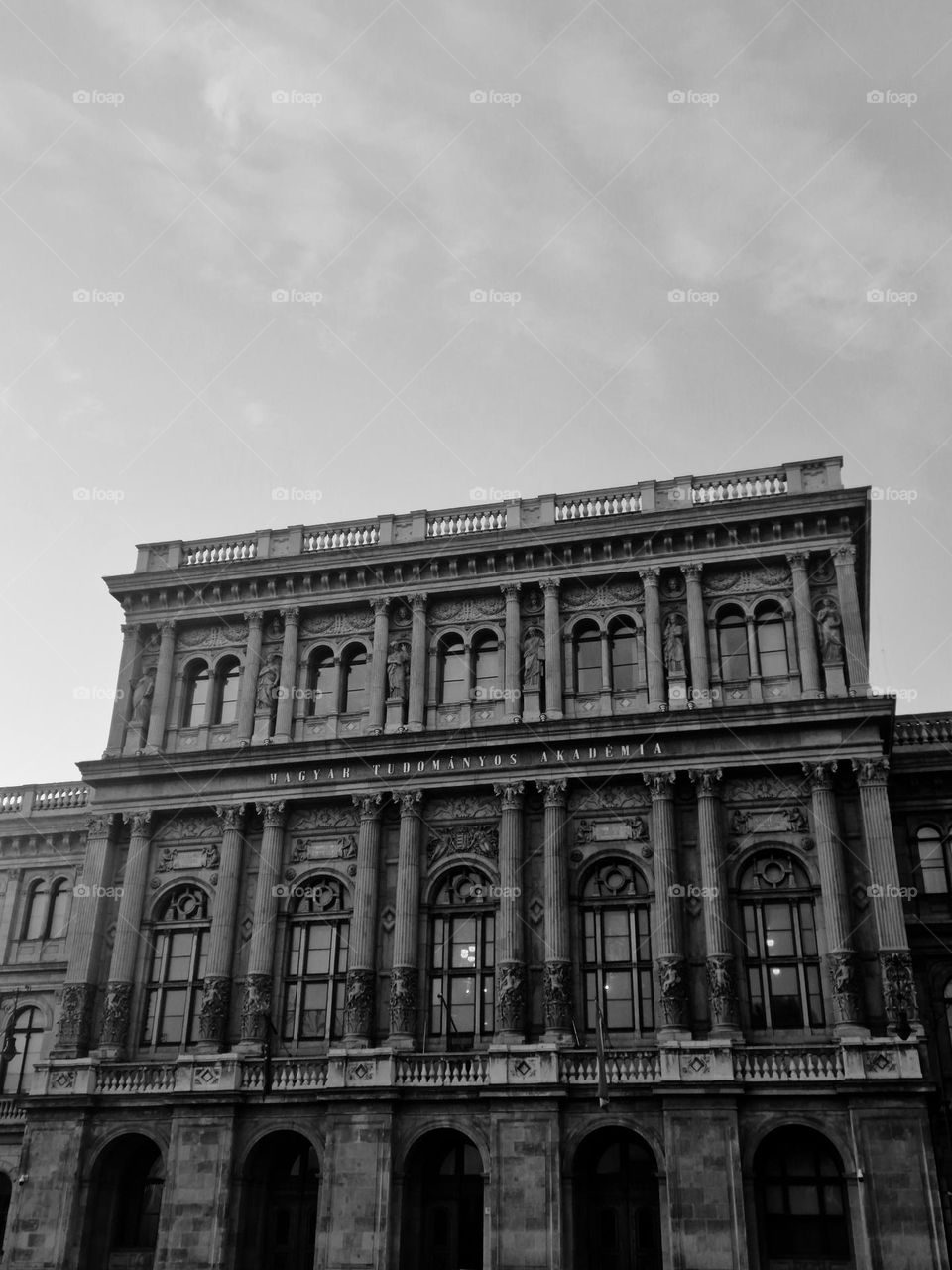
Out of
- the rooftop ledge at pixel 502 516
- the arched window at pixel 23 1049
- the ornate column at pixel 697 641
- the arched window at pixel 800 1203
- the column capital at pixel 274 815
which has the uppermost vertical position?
the rooftop ledge at pixel 502 516

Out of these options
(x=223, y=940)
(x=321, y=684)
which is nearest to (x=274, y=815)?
(x=223, y=940)

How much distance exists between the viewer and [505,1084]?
36.1 m

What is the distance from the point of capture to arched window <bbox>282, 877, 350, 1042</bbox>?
40.5 m

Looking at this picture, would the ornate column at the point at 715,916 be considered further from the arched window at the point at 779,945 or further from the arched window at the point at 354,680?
the arched window at the point at 354,680

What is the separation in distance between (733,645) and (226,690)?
61.8 feet

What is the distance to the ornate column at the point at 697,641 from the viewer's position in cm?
4078

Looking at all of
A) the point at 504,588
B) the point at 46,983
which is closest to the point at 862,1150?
the point at 504,588

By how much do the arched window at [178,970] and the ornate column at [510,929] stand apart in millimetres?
10600

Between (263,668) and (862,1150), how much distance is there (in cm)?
2555

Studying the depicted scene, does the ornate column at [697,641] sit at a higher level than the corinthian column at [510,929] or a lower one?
higher

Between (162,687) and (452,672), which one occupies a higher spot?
(162,687)

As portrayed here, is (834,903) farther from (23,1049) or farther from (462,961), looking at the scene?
(23,1049)

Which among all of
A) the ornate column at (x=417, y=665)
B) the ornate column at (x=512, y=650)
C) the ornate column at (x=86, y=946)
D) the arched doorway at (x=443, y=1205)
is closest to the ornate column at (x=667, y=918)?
the ornate column at (x=512, y=650)

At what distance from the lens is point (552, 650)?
4275cm
